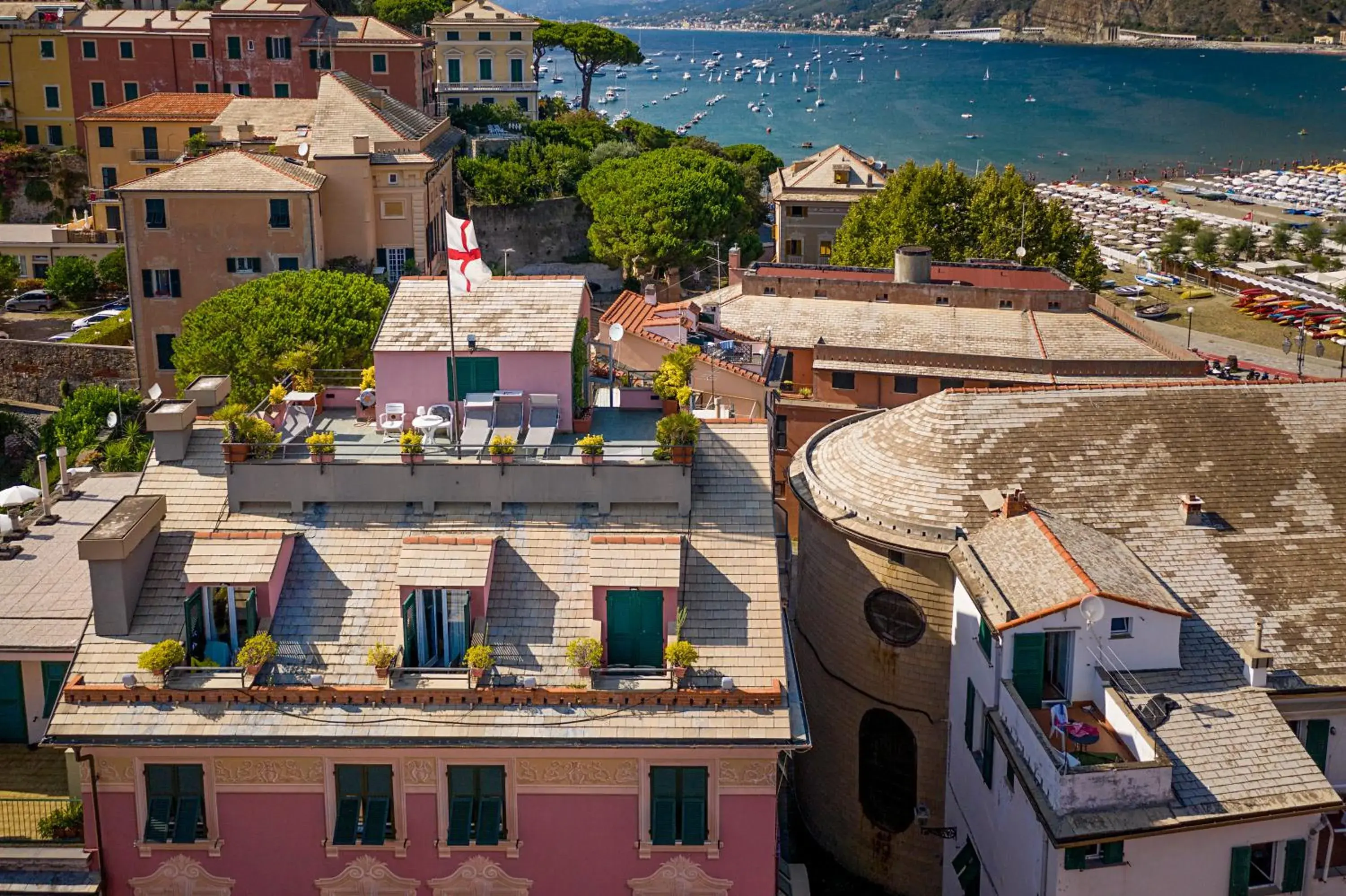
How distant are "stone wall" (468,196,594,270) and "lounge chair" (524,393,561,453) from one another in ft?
174

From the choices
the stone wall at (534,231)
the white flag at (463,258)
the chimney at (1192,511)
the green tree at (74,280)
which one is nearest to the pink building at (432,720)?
the white flag at (463,258)

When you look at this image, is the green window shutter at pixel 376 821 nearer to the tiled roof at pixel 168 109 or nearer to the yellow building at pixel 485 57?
the tiled roof at pixel 168 109

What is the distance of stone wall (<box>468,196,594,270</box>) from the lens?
80.1m

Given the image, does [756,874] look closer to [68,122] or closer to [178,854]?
[178,854]

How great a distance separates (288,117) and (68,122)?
77.6ft

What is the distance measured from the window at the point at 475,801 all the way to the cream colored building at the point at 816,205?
212 ft

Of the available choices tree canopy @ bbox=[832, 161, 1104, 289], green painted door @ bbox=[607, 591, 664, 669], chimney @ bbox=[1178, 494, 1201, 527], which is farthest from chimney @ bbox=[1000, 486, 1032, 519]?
tree canopy @ bbox=[832, 161, 1104, 289]

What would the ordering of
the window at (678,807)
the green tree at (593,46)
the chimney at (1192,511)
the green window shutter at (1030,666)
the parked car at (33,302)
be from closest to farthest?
1. the window at (678,807)
2. the green window shutter at (1030,666)
3. the chimney at (1192,511)
4. the parked car at (33,302)
5. the green tree at (593,46)

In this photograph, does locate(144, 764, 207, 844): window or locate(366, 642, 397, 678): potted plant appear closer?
locate(366, 642, 397, 678): potted plant

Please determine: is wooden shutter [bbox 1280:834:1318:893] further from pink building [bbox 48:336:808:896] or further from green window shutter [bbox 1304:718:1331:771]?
pink building [bbox 48:336:808:896]

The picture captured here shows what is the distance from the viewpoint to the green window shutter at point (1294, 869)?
22.9 m

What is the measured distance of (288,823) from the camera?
21.3 meters

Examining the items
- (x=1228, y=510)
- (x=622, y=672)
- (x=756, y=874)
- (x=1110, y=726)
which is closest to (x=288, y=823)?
(x=622, y=672)

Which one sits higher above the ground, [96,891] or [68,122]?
[68,122]
